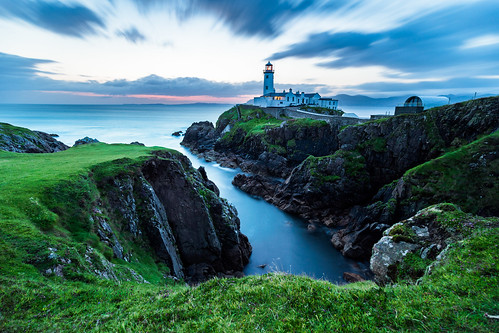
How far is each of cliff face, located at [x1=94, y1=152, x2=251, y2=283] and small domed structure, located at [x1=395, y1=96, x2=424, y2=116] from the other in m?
36.1

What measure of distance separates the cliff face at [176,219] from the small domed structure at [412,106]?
3612cm

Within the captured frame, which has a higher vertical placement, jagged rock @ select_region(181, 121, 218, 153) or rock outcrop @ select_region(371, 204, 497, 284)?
rock outcrop @ select_region(371, 204, 497, 284)

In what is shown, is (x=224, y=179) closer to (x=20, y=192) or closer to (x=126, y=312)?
(x=20, y=192)

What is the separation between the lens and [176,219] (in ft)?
66.3

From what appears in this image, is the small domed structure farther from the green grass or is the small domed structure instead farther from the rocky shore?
the green grass

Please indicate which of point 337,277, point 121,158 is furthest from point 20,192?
point 337,277

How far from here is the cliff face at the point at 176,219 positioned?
16094mm

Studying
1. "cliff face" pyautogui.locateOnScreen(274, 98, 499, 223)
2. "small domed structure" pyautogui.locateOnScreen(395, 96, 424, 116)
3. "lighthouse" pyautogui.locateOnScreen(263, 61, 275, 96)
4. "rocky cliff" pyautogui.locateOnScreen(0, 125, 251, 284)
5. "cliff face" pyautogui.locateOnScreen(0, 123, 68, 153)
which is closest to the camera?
"rocky cliff" pyautogui.locateOnScreen(0, 125, 251, 284)

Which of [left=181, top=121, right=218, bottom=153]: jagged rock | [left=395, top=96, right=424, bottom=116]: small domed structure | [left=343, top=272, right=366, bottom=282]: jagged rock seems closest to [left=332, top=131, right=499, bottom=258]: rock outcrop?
[left=343, top=272, right=366, bottom=282]: jagged rock

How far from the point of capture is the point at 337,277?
22562 mm

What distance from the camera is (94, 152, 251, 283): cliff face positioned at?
52.8ft

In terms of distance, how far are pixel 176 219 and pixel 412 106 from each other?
4253 cm

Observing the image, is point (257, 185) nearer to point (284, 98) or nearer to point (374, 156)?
point (374, 156)

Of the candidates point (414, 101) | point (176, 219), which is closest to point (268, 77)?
point (414, 101)
